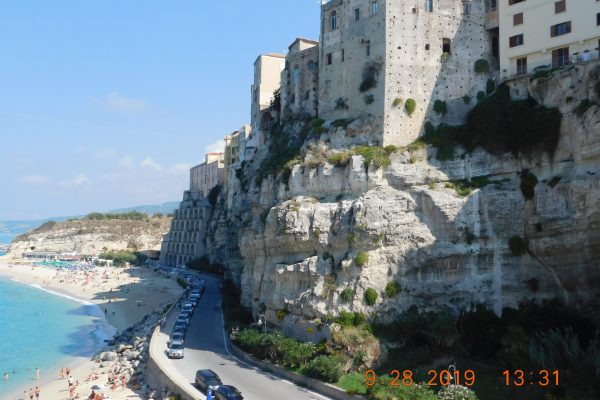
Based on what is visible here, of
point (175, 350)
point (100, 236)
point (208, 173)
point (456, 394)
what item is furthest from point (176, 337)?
point (100, 236)

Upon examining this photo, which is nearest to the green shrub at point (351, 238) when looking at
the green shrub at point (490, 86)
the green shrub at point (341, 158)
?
the green shrub at point (341, 158)

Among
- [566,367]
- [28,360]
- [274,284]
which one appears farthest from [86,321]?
[566,367]

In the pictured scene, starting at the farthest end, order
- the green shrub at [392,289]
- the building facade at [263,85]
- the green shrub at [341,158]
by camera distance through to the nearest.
Answer: the building facade at [263,85] < the green shrub at [341,158] < the green shrub at [392,289]

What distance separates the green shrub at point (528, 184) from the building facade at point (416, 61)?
298 inches

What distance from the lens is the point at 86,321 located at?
69.4 meters

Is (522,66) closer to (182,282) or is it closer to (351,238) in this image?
(351,238)

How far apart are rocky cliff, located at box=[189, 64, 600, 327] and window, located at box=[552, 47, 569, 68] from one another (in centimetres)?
148

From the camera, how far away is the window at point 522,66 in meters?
38.9

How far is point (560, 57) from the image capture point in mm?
36969

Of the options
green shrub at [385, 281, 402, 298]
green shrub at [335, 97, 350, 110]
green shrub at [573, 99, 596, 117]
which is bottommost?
green shrub at [385, 281, 402, 298]

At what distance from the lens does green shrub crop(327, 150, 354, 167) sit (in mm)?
39750

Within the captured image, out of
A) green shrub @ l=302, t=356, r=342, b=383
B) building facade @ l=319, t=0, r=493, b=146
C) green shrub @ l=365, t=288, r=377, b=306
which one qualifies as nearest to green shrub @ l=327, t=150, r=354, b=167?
building facade @ l=319, t=0, r=493, b=146

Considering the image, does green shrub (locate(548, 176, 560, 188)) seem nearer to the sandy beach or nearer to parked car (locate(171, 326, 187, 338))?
parked car (locate(171, 326, 187, 338))

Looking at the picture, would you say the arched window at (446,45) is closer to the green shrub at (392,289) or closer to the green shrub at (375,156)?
the green shrub at (375,156)
